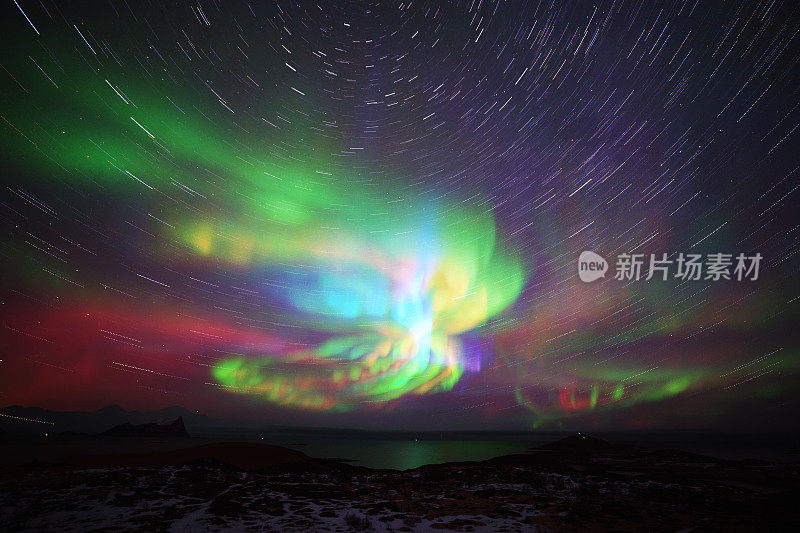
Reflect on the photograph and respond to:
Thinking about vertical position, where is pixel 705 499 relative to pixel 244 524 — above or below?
above

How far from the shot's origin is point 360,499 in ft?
63.8

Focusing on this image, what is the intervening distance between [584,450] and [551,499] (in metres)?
54.5

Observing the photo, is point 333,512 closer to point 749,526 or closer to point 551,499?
point 551,499

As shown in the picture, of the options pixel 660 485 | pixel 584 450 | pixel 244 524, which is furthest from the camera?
pixel 584 450

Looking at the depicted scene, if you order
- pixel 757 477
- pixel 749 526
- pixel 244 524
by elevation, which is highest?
pixel 757 477

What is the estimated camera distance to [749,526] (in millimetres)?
15766

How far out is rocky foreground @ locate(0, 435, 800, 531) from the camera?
49.8 ft

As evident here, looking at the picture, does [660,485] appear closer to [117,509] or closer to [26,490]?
[117,509]

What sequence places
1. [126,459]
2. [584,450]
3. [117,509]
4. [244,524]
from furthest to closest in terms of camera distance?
[584,450]
[126,459]
[117,509]
[244,524]

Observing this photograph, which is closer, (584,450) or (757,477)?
(757,477)

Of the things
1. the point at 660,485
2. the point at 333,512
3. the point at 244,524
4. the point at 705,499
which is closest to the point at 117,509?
the point at 244,524

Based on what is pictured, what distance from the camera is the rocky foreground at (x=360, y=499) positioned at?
49.8ft

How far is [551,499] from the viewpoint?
65.3 ft

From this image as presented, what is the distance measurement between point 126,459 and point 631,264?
113ft
